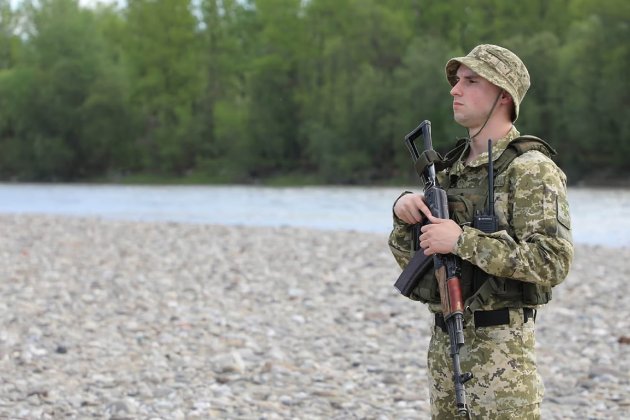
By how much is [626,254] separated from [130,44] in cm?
5734

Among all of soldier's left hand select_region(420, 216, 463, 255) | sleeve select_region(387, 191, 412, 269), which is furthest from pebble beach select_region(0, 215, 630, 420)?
soldier's left hand select_region(420, 216, 463, 255)

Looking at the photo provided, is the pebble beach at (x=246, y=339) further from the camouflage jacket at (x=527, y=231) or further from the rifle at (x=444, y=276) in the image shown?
the camouflage jacket at (x=527, y=231)

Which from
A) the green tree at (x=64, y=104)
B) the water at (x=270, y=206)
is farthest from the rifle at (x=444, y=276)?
the green tree at (x=64, y=104)

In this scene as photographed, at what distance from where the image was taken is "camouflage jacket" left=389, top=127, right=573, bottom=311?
3117 mm

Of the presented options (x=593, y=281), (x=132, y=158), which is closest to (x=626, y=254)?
(x=593, y=281)

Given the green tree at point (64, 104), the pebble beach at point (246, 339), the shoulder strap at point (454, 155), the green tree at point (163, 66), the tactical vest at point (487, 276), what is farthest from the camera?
the green tree at point (163, 66)

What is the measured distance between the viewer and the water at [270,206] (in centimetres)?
2841

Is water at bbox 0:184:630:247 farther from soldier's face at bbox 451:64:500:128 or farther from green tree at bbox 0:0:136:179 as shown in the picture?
soldier's face at bbox 451:64:500:128

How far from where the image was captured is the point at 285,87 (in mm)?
64438

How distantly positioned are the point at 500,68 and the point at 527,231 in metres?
0.59

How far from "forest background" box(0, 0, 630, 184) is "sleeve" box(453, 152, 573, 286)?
4562cm

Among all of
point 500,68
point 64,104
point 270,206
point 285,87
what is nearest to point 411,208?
point 500,68

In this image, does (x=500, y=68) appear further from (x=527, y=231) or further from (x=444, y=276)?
(x=444, y=276)

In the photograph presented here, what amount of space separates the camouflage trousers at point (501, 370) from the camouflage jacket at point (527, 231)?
117mm
